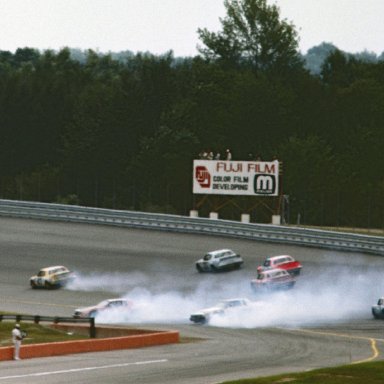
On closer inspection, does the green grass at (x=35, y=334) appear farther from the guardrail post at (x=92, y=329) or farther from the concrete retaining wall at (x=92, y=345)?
the concrete retaining wall at (x=92, y=345)

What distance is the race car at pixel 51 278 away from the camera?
204ft

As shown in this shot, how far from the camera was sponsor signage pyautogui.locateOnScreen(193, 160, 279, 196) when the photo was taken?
8150 cm

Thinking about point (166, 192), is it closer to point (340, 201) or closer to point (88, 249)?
point (340, 201)

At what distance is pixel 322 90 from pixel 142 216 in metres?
61.8

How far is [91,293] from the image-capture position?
61375mm

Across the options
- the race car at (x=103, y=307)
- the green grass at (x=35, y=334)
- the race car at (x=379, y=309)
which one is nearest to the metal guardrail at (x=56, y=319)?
the green grass at (x=35, y=334)

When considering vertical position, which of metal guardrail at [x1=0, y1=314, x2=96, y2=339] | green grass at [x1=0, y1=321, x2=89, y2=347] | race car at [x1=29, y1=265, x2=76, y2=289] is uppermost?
race car at [x1=29, y1=265, x2=76, y2=289]

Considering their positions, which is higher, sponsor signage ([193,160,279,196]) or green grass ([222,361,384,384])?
sponsor signage ([193,160,279,196])

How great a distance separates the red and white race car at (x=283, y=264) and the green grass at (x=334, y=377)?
86.7 feet

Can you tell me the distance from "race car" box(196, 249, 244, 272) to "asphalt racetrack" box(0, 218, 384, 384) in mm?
490

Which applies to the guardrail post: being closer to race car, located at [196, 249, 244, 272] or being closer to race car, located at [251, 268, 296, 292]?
race car, located at [251, 268, 296, 292]

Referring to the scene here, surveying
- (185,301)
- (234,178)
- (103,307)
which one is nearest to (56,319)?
(103,307)

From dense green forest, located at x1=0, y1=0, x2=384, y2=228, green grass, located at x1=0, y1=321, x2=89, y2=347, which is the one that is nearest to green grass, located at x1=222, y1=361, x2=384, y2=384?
green grass, located at x1=0, y1=321, x2=89, y2=347

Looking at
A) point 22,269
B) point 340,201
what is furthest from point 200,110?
point 22,269
